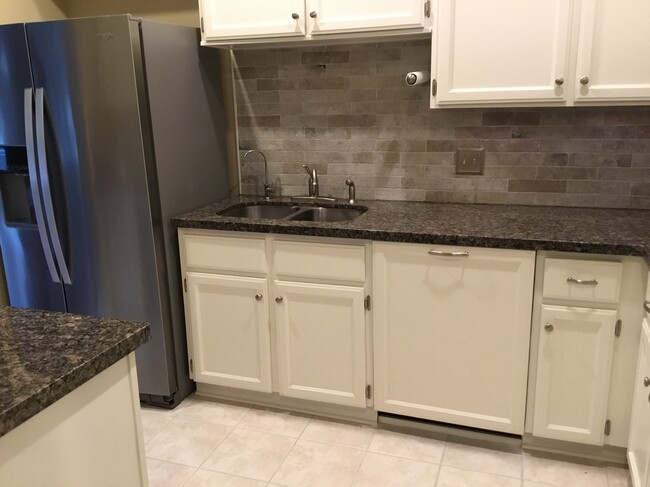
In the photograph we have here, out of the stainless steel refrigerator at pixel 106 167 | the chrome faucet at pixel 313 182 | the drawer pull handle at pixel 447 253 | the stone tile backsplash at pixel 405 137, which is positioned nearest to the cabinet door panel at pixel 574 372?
the drawer pull handle at pixel 447 253

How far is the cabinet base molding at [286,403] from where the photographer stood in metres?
2.53

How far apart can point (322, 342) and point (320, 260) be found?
1.21 feet

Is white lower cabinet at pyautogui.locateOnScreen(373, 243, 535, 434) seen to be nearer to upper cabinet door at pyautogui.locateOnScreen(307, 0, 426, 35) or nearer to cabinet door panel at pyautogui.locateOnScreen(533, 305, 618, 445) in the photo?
cabinet door panel at pyautogui.locateOnScreen(533, 305, 618, 445)

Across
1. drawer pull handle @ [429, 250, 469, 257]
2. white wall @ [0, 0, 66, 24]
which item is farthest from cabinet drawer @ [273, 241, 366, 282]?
white wall @ [0, 0, 66, 24]

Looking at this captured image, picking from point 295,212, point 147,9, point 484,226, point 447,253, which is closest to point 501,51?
point 484,226

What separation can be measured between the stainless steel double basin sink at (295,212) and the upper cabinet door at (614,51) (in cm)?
109

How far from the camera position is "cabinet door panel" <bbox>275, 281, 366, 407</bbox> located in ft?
7.82

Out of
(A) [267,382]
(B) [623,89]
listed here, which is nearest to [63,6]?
(A) [267,382]

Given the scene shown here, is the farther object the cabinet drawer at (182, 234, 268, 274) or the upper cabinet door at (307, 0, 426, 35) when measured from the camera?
the cabinet drawer at (182, 234, 268, 274)

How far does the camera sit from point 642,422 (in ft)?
6.17

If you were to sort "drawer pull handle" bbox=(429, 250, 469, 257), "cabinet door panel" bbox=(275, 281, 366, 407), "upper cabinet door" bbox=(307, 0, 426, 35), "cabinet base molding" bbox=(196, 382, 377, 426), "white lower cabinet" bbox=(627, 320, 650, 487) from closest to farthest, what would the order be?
"white lower cabinet" bbox=(627, 320, 650, 487) → "drawer pull handle" bbox=(429, 250, 469, 257) → "upper cabinet door" bbox=(307, 0, 426, 35) → "cabinet door panel" bbox=(275, 281, 366, 407) → "cabinet base molding" bbox=(196, 382, 377, 426)

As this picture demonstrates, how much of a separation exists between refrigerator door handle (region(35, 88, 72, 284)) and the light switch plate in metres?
1.83

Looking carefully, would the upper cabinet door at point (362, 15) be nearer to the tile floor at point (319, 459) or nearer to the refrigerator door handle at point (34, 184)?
the refrigerator door handle at point (34, 184)

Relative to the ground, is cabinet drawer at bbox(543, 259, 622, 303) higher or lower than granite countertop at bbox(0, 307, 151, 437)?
lower
